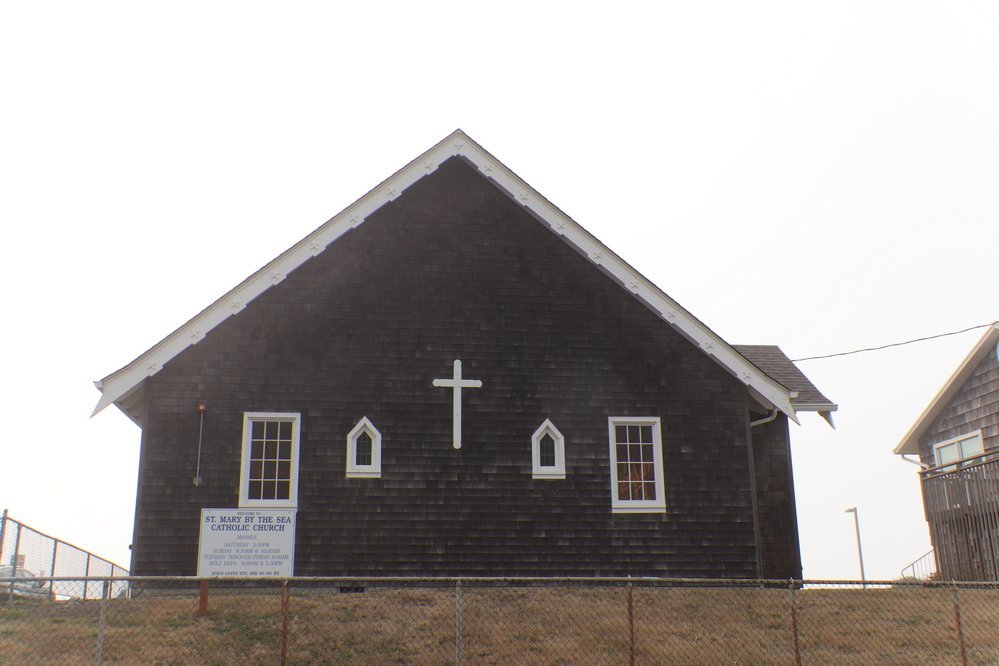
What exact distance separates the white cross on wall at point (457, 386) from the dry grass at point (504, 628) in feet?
9.92

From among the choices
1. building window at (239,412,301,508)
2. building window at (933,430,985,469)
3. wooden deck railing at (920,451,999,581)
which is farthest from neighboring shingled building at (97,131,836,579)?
building window at (933,430,985,469)

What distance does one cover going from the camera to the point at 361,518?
65.3ft

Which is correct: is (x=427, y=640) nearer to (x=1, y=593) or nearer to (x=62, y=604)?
(x=62, y=604)

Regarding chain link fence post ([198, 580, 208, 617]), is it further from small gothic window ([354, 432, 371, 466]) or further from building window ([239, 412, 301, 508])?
small gothic window ([354, 432, 371, 466])

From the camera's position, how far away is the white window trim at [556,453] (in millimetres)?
20609

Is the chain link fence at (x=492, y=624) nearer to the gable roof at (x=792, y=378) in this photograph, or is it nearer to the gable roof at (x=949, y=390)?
the gable roof at (x=792, y=378)

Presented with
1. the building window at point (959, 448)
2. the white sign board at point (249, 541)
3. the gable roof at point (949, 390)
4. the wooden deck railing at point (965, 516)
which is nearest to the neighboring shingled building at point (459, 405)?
the white sign board at point (249, 541)

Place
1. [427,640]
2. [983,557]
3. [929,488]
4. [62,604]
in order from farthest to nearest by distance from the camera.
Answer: [929,488] < [983,557] < [62,604] < [427,640]

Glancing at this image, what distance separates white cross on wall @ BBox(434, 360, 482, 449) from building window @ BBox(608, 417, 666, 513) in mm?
2914

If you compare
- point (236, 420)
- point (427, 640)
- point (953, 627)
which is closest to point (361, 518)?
point (236, 420)

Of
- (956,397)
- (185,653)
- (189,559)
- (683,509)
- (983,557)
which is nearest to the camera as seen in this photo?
(185,653)

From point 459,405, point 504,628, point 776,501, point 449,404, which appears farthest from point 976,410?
point 504,628

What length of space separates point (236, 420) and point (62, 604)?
437 centimetres

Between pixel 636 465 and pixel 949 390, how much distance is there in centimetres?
1372
